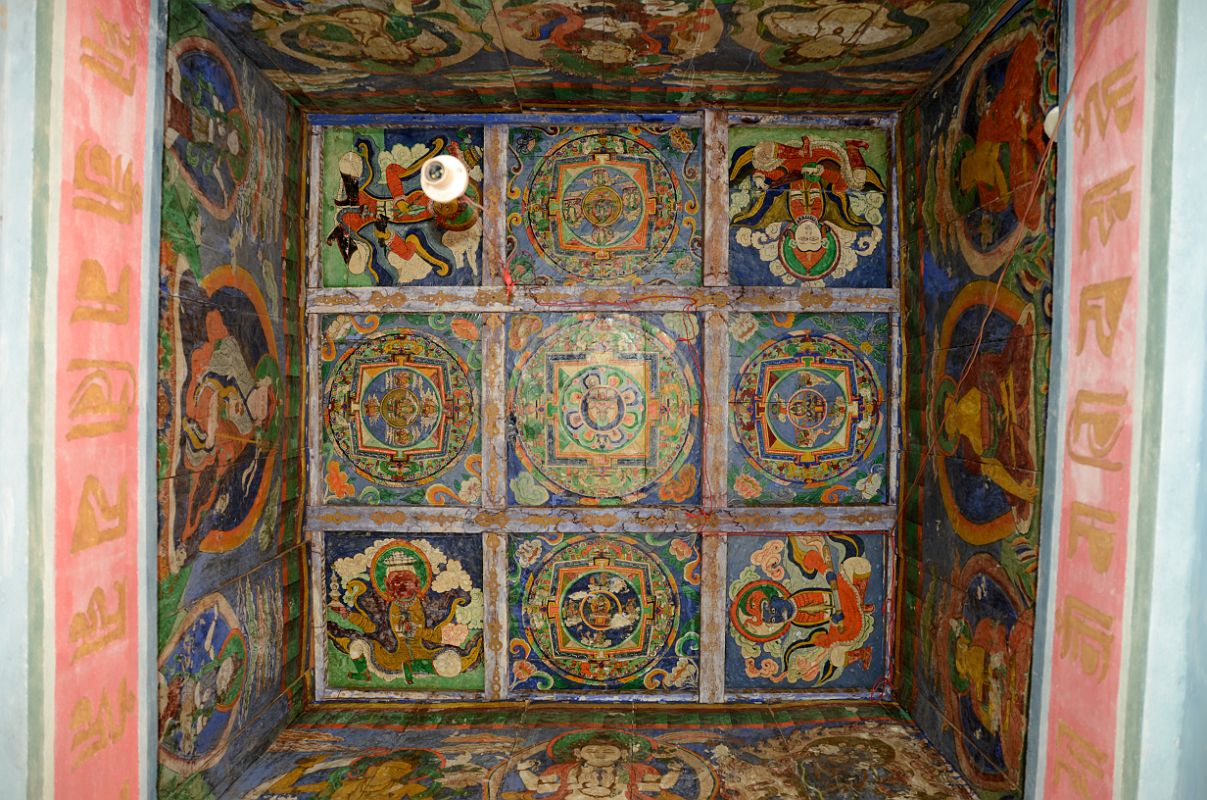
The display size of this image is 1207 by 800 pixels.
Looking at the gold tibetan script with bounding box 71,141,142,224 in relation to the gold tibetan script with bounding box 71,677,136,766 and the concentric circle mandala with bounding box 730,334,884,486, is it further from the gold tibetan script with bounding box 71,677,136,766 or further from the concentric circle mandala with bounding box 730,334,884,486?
the concentric circle mandala with bounding box 730,334,884,486

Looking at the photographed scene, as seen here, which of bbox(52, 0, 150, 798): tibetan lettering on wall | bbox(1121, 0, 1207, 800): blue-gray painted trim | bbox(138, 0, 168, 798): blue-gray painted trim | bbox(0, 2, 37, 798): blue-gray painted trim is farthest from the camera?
bbox(138, 0, 168, 798): blue-gray painted trim

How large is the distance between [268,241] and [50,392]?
1818 millimetres

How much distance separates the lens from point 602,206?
4102 millimetres

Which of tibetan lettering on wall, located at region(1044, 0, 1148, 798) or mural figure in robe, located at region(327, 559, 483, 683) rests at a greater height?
tibetan lettering on wall, located at region(1044, 0, 1148, 798)

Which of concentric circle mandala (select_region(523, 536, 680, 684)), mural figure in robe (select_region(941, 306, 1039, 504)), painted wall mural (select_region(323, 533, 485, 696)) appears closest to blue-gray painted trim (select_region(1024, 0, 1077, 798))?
mural figure in robe (select_region(941, 306, 1039, 504))

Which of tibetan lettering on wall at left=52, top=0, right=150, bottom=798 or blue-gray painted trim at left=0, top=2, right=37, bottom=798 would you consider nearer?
blue-gray painted trim at left=0, top=2, right=37, bottom=798

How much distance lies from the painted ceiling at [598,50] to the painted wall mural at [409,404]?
56.5 inches

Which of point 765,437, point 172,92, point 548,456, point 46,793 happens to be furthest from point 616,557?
point 172,92

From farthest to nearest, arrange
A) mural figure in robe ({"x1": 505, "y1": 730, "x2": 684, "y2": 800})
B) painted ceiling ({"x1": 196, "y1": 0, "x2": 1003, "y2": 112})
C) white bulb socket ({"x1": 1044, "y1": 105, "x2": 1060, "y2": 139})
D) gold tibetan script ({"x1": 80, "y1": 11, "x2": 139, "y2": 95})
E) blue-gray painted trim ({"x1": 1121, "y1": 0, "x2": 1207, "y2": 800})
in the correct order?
1. mural figure in robe ({"x1": 505, "y1": 730, "x2": 684, "y2": 800})
2. painted ceiling ({"x1": 196, "y1": 0, "x2": 1003, "y2": 112})
3. white bulb socket ({"x1": 1044, "y1": 105, "x2": 1060, "y2": 139})
4. gold tibetan script ({"x1": 80, "y1": 11, "x2": 139, "y2": 95})
5. blue-gray painted trim ({"x1": 1121, "y1": 0, "x2": 1207, "y2": 800})

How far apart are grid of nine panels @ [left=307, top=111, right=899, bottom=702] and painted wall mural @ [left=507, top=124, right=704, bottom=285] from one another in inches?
0.6

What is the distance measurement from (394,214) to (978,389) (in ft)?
11.9

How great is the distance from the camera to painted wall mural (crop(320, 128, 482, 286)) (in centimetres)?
408

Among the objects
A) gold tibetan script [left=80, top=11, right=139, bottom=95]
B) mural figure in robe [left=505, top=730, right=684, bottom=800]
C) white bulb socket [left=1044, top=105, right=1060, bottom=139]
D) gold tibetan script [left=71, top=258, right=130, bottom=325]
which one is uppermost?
gold tibetan script [left=80, top=11, right=139, bottom=95]

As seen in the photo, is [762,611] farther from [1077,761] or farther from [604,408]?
[1077,761]
